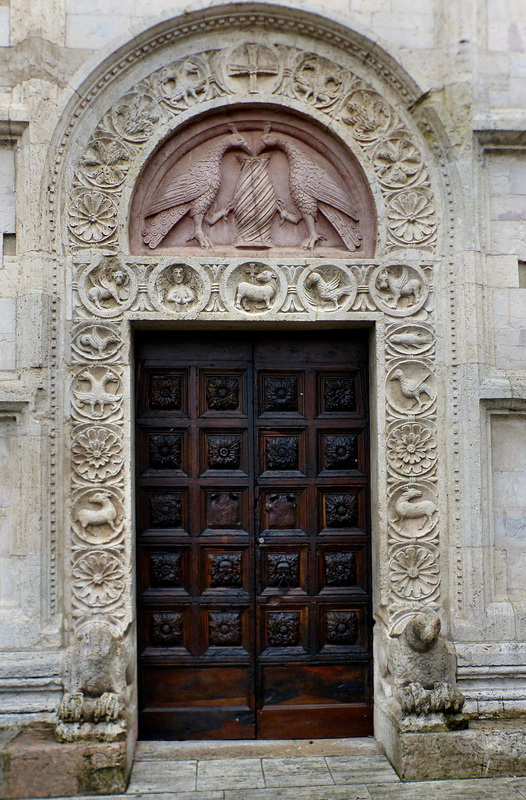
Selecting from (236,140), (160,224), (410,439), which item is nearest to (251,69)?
(236,140)

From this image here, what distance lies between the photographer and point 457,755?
446 cm

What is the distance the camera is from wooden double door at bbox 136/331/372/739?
17.0ft

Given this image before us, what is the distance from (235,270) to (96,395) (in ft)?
4.32

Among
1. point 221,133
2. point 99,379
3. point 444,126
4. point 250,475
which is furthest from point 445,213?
point 99,379

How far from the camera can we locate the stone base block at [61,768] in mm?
4250

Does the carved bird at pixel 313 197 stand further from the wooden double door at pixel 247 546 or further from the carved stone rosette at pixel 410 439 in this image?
the wooden double door at pixel 247 546

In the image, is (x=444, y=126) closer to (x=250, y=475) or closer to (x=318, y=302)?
(x=318, y=302)

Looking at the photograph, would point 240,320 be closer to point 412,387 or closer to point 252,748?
point 412,387

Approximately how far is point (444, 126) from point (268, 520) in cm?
312

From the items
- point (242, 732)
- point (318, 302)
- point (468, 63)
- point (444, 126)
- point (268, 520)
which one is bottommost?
point (242, 732)

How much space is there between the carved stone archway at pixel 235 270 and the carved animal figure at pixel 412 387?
A: 1cm

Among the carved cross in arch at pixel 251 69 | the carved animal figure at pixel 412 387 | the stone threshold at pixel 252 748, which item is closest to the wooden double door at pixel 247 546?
the stone threshold at pixel 252 748

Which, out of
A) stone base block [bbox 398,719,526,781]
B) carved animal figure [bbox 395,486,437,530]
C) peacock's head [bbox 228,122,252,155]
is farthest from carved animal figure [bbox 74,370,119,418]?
stone base block [bbox 398,719,526,781]

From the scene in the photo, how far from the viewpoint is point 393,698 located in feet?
15.7
